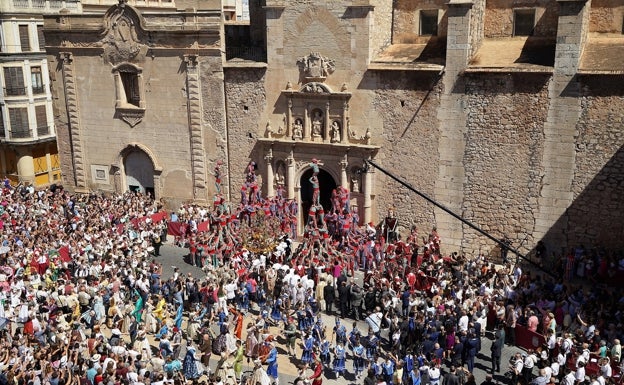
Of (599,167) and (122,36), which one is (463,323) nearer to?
(599,167)

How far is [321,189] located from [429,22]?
327 inches

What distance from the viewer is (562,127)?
907 inches

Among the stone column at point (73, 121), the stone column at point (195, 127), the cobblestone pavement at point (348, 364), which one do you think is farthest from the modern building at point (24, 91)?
the cobblestone pavement at point (348, 364)

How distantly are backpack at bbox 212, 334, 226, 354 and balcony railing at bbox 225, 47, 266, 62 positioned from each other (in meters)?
14.1

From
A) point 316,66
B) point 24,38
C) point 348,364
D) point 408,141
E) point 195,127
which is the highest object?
point 24,38

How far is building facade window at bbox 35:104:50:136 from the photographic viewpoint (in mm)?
38406

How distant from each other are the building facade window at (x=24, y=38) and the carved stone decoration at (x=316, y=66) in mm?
19124

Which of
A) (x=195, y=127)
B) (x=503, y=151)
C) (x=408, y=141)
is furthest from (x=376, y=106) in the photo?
(x=195, y=127)

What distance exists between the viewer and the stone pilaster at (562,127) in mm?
22359

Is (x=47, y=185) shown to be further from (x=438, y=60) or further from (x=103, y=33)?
(x=438, y=60)

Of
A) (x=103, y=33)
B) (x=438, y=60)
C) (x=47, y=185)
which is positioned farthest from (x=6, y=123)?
(x=438, y=60)

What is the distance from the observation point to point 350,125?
26.7 metres

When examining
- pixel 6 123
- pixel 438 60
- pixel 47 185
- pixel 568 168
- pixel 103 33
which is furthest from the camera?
pixel 47 185

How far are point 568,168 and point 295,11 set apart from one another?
12254mm
